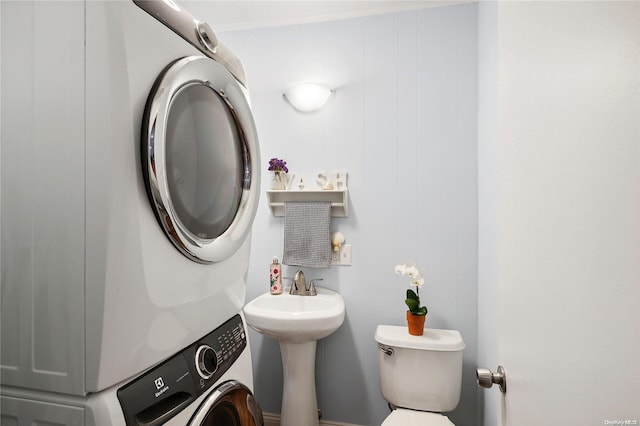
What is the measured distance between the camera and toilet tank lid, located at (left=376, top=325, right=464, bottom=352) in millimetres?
1595

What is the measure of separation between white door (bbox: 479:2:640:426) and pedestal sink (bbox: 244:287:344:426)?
3.46 feet

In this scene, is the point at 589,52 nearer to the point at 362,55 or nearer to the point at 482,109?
the point at 482,109

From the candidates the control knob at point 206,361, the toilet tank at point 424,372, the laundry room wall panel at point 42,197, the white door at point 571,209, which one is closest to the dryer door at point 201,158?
the laundry room wall panel at point 42,197

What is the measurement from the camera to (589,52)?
34cm

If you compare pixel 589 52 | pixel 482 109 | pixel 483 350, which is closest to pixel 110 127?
pixel 589 52

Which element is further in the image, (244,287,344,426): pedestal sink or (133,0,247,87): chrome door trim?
(244,287,344,426): pedestal sink

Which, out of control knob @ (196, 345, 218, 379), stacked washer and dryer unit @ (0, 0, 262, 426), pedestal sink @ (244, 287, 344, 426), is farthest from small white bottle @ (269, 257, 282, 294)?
stacked washer and dryer unit @ (0, 0, 262, 426)

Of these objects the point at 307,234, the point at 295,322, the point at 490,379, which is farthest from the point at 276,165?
the point at 490,379

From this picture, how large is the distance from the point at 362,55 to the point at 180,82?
60.2 inches

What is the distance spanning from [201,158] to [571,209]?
2.56 ft

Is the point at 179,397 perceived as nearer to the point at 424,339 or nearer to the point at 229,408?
the point at 229,408

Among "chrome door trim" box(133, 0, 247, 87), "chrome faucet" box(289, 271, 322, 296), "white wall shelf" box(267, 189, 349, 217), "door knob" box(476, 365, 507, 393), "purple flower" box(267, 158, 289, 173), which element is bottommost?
"chrome faucet" box(289, 271, 322, 296)

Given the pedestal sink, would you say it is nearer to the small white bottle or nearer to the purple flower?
the small white bottle

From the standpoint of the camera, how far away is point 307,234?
6.45 feet
